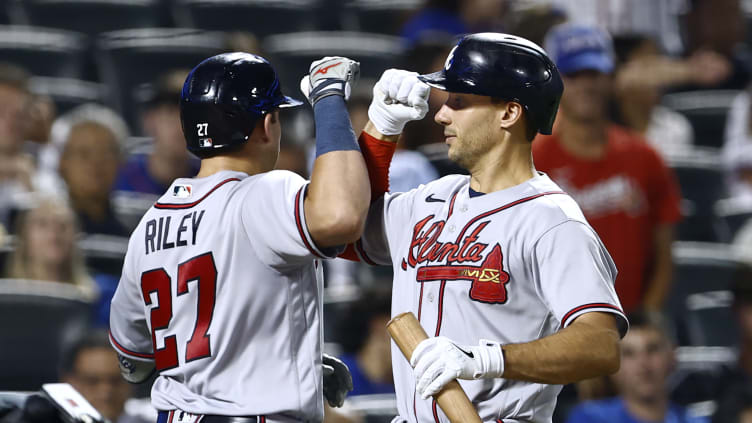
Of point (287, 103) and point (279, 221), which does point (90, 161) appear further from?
point (279, 221)

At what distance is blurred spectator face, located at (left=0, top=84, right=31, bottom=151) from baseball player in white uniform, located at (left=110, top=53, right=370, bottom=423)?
358cm

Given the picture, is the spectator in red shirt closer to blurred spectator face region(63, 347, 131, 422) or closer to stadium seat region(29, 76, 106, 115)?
blurred spectator face region(63, 347, 131, 422)

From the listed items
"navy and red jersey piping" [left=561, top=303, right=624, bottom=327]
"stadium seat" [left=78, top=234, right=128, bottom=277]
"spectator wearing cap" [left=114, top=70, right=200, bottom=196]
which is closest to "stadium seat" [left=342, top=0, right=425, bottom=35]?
"spectator wearing cap" [left=114, top=70, right=200, bottom=196]

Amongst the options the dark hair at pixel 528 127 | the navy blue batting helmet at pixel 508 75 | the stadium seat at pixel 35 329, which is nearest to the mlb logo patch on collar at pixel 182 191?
the navy blue batting helmet at pixel 508 75

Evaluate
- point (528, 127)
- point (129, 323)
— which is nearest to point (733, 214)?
point (528, 127)

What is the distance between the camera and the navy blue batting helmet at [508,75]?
9.30 feet

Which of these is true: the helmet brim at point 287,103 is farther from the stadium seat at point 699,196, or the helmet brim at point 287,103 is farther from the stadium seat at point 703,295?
the stadium seat at point 699,196

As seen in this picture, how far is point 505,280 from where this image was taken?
8.98ft

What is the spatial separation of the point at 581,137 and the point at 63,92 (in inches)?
142

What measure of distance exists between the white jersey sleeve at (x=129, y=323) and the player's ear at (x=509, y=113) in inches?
42.1

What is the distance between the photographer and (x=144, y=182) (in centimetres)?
639

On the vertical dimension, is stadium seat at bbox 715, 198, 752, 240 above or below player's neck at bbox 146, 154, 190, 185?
below

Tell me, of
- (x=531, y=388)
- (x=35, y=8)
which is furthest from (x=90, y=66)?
(x=531, y=388)

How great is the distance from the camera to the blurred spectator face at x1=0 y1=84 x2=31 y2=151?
20.7ft
